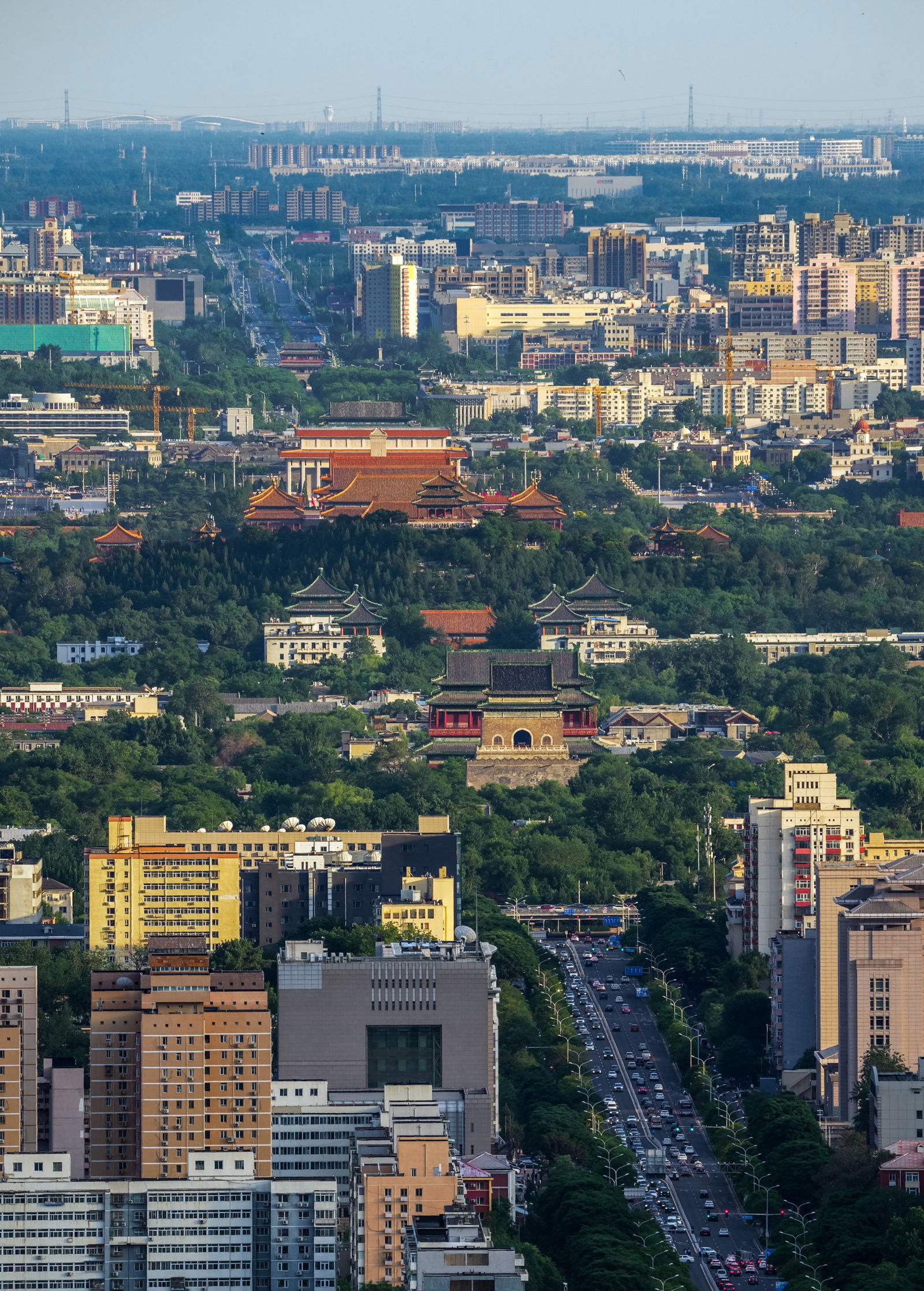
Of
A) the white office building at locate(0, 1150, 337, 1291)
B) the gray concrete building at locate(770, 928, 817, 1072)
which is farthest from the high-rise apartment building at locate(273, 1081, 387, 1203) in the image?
the gray concrete building at locate(770, 928, 817, 1072)

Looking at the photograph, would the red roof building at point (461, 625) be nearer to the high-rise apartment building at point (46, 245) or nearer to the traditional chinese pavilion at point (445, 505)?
the traditional chinese pavilion at point (445, 505)

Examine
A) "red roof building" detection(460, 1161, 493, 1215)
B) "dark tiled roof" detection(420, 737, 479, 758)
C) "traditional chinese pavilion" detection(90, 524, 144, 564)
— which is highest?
"red roof building" detection(460, 1161, 493, 1215)

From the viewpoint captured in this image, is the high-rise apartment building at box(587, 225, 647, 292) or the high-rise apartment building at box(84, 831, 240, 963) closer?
the high-rise apartment building at box(84, 831, 240, 963)

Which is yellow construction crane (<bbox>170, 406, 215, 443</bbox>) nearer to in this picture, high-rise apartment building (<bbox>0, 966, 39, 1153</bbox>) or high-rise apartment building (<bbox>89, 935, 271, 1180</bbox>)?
high-rise apartment building (<bbox>0, 966, 39, 1153</bbox>)

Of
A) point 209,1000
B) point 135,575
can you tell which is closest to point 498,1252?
point 209,1000

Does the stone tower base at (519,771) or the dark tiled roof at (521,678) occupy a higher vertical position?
the dark tiled roof at (521,678)

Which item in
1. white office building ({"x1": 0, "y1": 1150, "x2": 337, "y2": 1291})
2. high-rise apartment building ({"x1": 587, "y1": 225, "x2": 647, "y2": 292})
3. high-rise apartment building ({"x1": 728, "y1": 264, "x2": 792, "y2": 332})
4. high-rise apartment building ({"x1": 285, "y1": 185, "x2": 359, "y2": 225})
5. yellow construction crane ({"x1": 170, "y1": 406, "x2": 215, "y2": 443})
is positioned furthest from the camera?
high-rise apartment building ({"x1": 285, "y1": 185, "x2": 359, "y2": 225})

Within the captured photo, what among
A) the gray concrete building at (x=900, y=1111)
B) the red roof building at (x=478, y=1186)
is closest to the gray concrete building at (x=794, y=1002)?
the gray concrete building at (x=900, y=1111)
